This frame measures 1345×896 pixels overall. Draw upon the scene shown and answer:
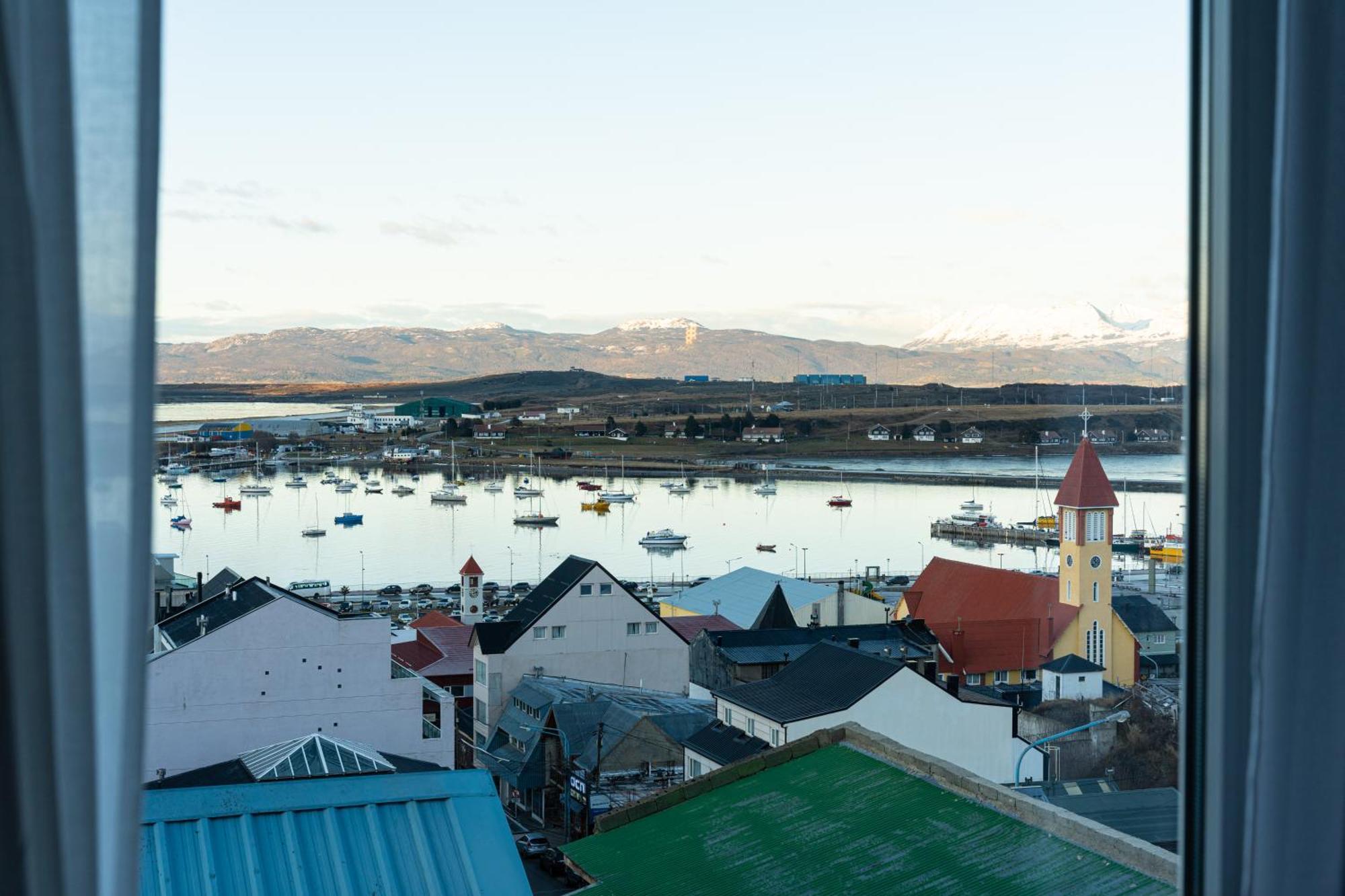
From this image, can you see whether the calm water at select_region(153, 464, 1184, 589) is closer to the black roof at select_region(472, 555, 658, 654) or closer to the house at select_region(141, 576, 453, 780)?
the black roof at select_region(472, 555, 658, 654)

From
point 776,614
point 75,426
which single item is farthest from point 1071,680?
point 75,426

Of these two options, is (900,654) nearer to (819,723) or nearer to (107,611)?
(819,723)

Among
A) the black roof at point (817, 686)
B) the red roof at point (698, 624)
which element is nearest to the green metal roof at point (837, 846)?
the black roof at point (817, 686)

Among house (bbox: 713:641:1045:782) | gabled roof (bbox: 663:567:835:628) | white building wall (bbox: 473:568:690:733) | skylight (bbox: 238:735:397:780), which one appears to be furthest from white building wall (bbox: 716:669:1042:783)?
gabled roof (bbox: 663:567:835:628)

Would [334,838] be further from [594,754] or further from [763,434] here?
[763,434]

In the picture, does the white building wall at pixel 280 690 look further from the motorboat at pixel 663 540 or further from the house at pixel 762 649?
the motorboat at pixel 663 540

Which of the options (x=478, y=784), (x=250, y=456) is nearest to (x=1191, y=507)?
Answer: (x=478, y=784)
